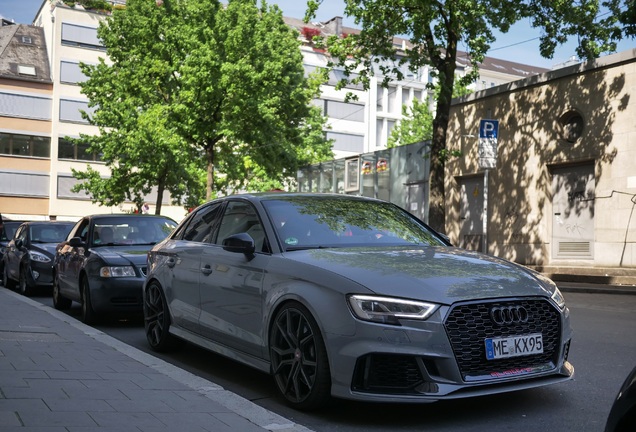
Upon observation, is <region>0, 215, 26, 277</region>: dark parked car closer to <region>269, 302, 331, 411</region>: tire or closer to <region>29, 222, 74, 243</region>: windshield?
<region>29, 222, 74, 243</region>: windshield

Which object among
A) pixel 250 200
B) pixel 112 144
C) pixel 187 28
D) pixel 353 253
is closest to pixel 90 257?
pixel 250 200

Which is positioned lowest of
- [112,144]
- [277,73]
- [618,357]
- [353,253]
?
[618,357]

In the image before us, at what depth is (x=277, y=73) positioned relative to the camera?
34.6 m

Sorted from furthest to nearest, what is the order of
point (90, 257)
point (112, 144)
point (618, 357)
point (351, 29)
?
point (351, 29) → point (112, 144) → point (90, 257) → point (618, 357)

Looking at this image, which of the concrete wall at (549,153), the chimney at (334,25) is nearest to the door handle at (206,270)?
the concrete wall at (549,153)

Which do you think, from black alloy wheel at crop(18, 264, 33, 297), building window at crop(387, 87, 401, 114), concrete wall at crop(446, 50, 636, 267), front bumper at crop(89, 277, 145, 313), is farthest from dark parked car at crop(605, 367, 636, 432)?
building window at crop(387, 87, 401, 114)

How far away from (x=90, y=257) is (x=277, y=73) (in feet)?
77.5

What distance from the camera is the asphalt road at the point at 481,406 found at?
544 centimetres

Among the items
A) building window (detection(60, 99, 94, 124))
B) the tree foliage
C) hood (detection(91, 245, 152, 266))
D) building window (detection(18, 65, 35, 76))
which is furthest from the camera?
building window (detection(60, 99, 94, 124))

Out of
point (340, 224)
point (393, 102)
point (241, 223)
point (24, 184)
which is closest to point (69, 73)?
point (24, 184)

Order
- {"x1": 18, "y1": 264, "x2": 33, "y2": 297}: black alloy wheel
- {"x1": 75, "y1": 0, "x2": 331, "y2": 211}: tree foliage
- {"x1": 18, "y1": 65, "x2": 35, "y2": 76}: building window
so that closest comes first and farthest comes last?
{"x1": 18, "y1": 264, "x2": 33, "y2": 297}: black alloy wheel
{"x1": 75, "y1": 0, "x2": 331, "y2": 211}: tree foliage
{"x1": 18, "y1": 65, "x2": 35, "y2": 76}: building window

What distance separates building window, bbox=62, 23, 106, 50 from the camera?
2623 inches

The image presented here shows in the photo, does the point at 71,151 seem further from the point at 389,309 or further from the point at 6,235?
the point at 389,309

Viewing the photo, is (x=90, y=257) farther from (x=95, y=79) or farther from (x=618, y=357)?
(x=95, y=79)
